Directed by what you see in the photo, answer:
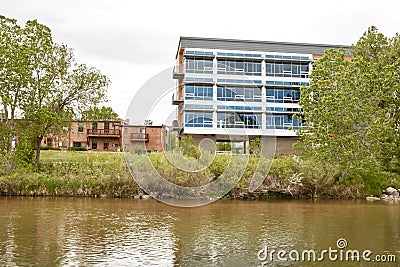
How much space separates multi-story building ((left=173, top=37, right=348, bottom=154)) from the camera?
59938mm

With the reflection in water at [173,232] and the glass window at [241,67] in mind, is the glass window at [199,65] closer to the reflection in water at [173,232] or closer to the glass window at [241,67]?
the glass window at [241,67]

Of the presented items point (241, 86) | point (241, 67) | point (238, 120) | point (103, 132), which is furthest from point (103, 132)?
point (241, 67)

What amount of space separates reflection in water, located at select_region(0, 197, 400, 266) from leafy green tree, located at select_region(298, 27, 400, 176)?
810 centimetres

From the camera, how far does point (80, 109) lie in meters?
36.0

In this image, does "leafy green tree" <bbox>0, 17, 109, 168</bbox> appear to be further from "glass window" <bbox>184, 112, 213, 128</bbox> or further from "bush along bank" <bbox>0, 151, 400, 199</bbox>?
"glass window" <bbox>184, 112, 213, 128</bbox>

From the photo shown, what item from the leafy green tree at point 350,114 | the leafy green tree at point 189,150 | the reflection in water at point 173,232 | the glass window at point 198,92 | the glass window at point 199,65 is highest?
the glass window at point 199,65

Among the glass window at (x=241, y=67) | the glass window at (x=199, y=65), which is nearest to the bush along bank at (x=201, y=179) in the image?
the glass window at (x=199, y=65)

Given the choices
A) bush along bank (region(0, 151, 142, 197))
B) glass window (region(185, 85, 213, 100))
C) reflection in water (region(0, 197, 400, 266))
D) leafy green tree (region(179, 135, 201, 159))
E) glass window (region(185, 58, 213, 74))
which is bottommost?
reflection in water (region(0, 197, 400, 266))

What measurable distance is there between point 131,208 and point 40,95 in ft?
46.5

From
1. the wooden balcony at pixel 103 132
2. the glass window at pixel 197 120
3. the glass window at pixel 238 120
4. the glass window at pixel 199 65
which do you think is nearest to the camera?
the glass window at pixel 238 120

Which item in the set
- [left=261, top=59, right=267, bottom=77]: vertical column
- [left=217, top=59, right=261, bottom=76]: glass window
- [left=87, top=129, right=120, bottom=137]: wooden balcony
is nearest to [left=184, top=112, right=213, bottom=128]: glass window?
[left=217, top=59, right=261, bottom=76]: glass window

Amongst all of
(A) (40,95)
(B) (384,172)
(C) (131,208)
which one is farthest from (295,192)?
(A) (40,95)

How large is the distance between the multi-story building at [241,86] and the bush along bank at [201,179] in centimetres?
2435

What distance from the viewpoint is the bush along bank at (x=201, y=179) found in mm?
31594
